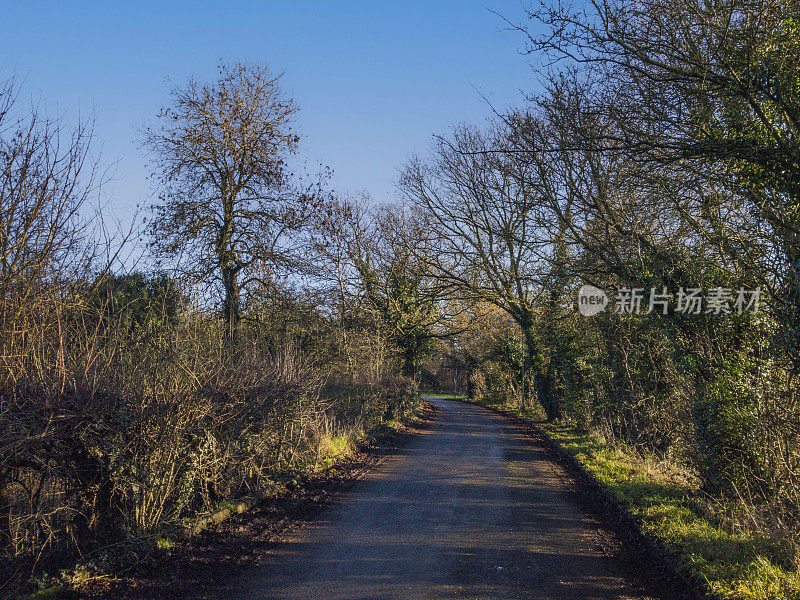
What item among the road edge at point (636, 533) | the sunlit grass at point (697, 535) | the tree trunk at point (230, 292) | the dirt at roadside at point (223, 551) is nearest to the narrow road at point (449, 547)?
the dirt at roadside at point (223, 551)

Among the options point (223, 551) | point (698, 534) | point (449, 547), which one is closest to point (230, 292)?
point (223, 551)

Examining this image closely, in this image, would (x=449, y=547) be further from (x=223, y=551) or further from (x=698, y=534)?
(x=698, y=534)

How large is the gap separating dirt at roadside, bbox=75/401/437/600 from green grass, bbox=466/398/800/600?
4404mm

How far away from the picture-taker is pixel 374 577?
5.62 metres

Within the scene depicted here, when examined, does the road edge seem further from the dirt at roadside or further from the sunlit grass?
the dirt at roadside

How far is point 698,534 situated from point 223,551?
5.19 m

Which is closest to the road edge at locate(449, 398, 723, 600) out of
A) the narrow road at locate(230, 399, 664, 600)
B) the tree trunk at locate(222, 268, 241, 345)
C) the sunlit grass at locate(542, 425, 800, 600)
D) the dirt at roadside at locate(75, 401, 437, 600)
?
the sunlit grass at locate(542, 425, 800, 600)

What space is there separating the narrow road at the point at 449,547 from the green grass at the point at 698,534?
0.67m

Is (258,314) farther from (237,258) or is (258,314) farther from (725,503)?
(725,503)

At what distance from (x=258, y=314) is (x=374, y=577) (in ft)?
50.4

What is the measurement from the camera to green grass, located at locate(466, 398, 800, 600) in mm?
5062

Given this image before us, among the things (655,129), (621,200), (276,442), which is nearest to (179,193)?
(276,442)

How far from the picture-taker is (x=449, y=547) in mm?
6641

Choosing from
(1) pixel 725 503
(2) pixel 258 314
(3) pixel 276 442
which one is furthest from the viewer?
(2) pixel 258 314
